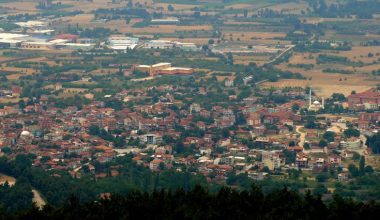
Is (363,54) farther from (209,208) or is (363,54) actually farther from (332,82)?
(209,208)

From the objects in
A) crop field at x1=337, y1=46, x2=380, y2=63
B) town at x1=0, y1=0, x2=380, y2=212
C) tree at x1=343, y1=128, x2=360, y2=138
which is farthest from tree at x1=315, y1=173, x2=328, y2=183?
crop field at x1=337, y1=46, x2=380, y2=63

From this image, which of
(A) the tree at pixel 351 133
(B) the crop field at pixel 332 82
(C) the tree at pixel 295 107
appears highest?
(A) the tree at pixel 351 133

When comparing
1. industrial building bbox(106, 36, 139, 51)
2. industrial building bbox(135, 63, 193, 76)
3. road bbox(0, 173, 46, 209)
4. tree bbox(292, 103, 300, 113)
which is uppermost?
road bbox(0, 173, 46, 209)

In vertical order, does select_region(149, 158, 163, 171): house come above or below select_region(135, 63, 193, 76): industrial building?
above

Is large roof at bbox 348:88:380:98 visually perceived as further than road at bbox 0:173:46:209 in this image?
Yes

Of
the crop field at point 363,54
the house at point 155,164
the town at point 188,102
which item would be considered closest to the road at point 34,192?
the town at point 188,102

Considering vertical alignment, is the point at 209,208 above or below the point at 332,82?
above

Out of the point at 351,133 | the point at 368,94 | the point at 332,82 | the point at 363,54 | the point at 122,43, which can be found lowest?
the point at 122,43

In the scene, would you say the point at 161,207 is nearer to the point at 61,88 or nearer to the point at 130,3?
the point at 61,88

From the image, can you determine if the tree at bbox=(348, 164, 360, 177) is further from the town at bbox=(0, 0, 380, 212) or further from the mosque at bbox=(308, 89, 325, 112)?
the mosque at bbox=(308, 89, 325, 112)

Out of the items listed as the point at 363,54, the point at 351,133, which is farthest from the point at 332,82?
the point at 351,133

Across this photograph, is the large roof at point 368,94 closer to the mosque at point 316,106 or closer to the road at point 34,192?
the mosque at point 316,106
